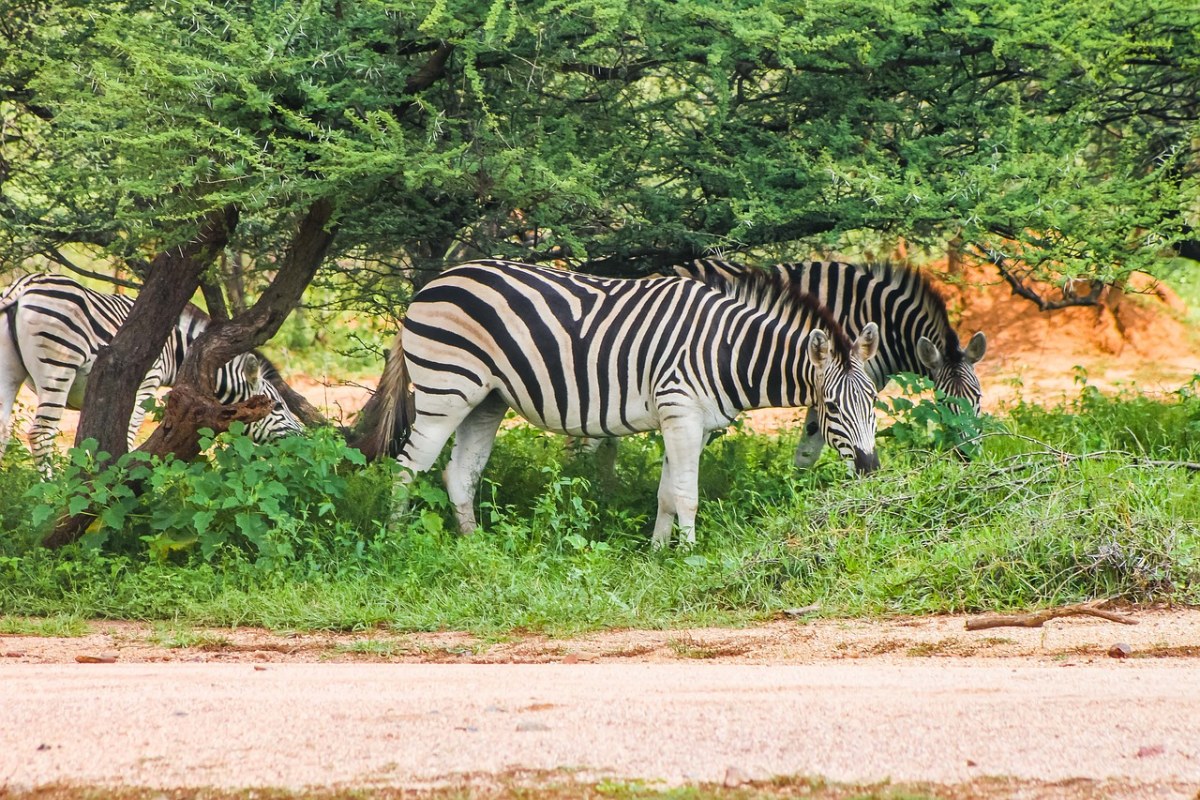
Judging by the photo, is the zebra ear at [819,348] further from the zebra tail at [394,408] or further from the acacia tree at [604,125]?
the zebra tail at [394,408]

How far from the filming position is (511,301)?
8.89 m

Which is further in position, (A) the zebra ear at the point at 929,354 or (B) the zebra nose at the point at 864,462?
(A) the zebra ear at the point at 929,354

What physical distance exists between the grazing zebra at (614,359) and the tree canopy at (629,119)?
46 centimetres

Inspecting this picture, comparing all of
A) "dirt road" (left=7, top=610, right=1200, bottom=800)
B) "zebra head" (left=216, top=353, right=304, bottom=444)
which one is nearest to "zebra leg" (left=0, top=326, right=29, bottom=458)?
"zebra head" (left=216, top=353, right=304, bottom=444)

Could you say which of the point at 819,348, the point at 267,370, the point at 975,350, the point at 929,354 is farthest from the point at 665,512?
the point at 267,370

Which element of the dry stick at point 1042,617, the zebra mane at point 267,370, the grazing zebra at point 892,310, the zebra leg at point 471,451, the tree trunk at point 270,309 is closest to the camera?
the dry stick at point 1042,617

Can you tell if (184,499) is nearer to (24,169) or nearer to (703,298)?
(703,298)

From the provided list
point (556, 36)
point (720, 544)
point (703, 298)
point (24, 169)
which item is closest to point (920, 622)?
point (720, 544)

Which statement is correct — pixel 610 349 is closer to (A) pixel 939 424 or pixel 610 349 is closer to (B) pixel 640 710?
(A) pixel 939 424

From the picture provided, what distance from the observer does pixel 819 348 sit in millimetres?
8562

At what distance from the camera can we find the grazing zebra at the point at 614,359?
338 inches

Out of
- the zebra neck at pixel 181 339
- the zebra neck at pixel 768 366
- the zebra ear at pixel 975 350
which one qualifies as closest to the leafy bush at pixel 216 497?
the zebra neck at pixel 768 366

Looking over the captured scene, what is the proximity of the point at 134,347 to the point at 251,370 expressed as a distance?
2438mm

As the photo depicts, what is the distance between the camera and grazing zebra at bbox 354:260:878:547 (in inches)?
338
